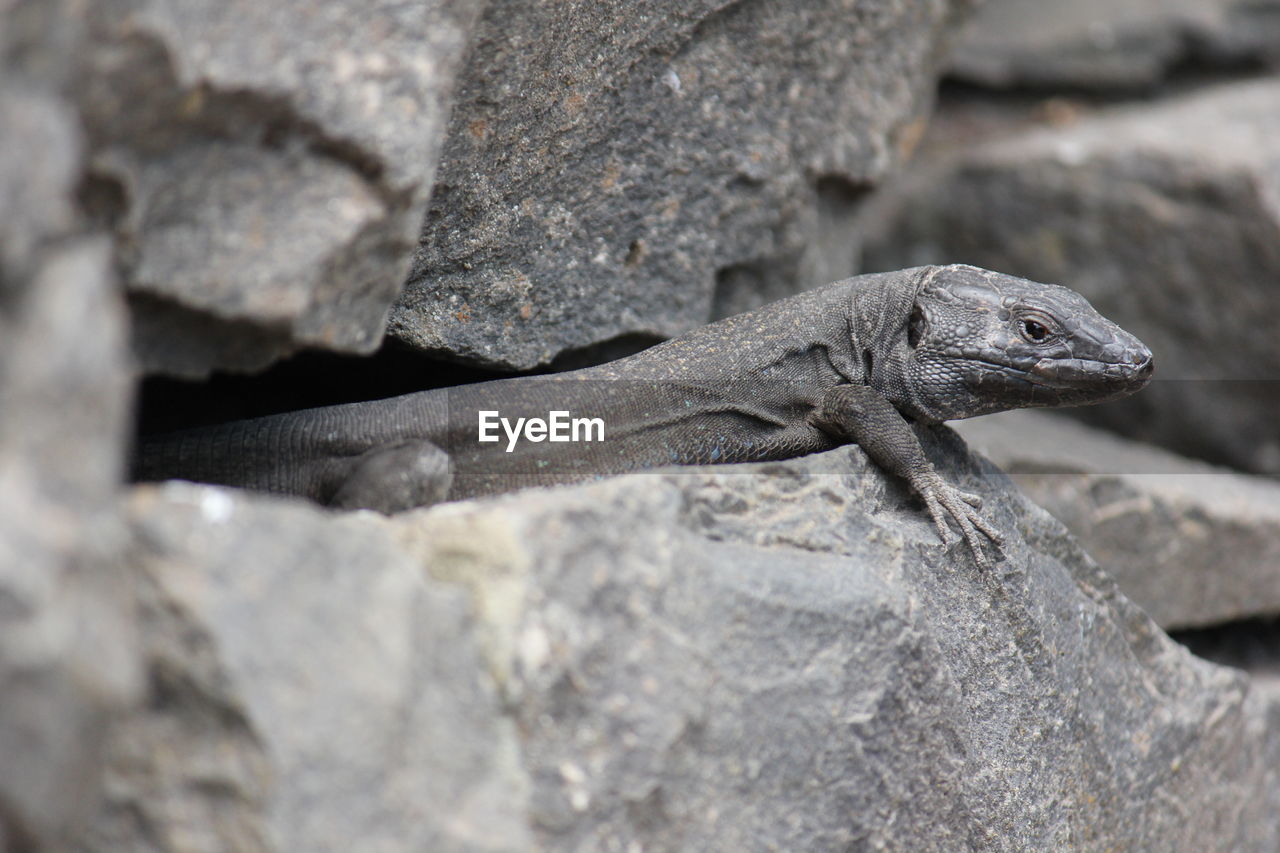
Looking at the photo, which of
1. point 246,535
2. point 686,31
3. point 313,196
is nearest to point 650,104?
point 686,31

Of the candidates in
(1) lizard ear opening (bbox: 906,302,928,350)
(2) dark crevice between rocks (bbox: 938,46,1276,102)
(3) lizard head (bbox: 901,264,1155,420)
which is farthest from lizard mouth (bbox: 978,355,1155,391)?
(2) dark crevice between rocks (bbox: 938,46,1276,102)

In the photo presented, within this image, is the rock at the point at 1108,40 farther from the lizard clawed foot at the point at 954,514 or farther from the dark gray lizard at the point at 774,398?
the lizard clawed foot at the point at 954,514

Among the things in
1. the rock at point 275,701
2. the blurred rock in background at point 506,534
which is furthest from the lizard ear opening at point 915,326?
the rock at point 275,701

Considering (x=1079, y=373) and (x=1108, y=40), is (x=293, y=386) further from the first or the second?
(x=1108, y=40)

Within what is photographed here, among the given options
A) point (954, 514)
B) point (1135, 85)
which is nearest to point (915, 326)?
point (954, 514)

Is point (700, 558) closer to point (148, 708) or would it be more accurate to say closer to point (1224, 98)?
point (148, 708)

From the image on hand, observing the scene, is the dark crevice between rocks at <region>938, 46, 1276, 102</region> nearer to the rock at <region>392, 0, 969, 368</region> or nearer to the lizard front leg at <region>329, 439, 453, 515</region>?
the rock at <region>392, 0, 969, 368</region>
